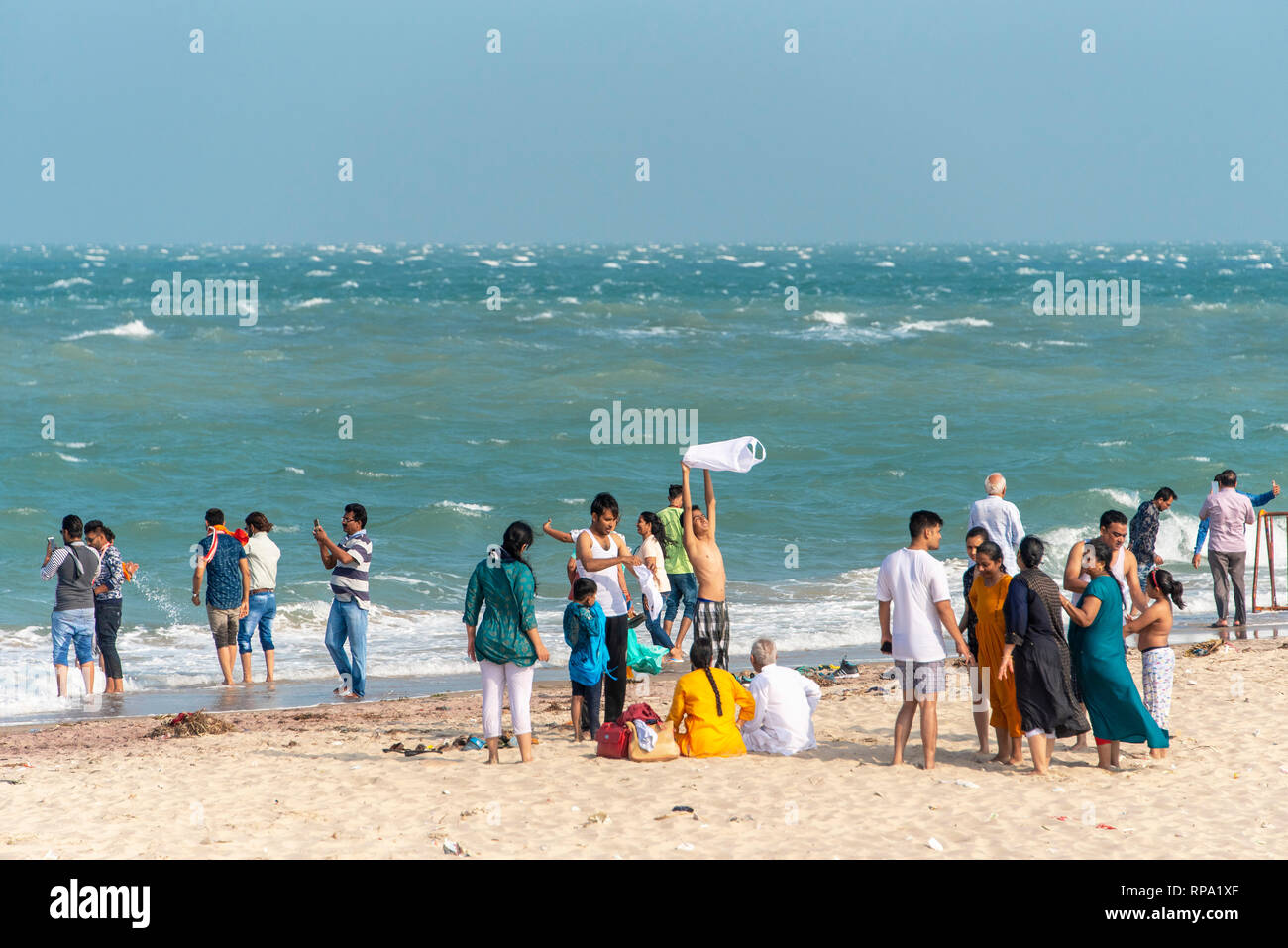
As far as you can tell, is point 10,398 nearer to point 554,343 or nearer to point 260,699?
point 554,343

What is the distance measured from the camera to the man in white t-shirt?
24.5ft

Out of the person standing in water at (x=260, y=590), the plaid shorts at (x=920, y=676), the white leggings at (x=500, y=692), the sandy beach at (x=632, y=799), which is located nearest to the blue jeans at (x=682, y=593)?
the sandy beach at (x=632, y=799)

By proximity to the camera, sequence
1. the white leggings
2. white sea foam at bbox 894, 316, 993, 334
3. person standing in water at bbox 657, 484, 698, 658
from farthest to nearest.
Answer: white sea foam at bbox 894, 316, 993, 334 → person standing in water at bbox 657, 484, 698, 658 → the white leggings

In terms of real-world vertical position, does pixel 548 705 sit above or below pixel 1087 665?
below

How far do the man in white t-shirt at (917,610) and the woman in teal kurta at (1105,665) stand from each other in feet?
2.32

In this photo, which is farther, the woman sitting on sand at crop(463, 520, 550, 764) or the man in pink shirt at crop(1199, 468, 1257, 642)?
the man in pink shirt at crop(1199, 468, 1257, 642)

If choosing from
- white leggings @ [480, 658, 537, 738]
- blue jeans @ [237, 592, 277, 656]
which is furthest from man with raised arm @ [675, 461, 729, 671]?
blue jeans @ [237, 592, 277, 656]

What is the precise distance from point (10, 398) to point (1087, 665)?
2852cm

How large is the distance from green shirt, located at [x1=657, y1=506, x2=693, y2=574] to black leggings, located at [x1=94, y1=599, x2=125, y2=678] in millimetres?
4744

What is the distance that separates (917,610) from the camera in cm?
753

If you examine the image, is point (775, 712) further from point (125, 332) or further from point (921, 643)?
point (125, 332)

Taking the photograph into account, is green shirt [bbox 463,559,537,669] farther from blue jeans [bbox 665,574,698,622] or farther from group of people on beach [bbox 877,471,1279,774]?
blue jeans [bbox 665,574,698,622]
